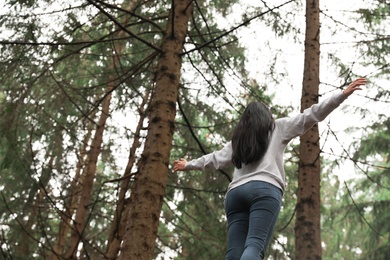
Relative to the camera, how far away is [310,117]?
9.95 ft

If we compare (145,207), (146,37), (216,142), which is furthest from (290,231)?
(145,207)

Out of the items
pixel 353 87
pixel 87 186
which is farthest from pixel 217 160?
pixel 87 186

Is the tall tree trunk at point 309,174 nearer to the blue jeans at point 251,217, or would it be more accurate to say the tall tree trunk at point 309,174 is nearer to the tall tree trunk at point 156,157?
the tall tree trunk at point 156,157

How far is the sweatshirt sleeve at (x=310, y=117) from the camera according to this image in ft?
9.76

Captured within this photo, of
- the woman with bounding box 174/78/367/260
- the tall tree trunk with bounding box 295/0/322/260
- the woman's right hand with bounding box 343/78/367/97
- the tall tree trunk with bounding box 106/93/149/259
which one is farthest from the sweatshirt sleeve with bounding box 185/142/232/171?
the tall tree trunk with bounding box 106/93/149/259

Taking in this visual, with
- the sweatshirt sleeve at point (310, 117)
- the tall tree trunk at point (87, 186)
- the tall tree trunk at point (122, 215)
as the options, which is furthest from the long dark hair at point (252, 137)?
the tall tree trunk at point (87, 186)

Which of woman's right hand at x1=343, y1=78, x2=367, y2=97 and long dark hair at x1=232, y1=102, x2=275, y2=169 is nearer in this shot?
woman's right hand at x1=343, y1=78, x2=367, y2=97

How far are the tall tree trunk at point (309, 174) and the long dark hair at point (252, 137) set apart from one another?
2705 millimetres

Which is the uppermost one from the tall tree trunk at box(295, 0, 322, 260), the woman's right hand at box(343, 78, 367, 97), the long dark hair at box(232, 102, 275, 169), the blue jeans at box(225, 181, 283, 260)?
the tall tree trunk at box(295, 0, 322, 260)

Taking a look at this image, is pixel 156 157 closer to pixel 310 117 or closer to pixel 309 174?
pixel 310 117

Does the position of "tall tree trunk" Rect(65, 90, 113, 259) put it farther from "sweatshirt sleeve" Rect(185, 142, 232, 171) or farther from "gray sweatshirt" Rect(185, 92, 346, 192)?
"gray sweatshirt" Rect(185, 92, 346, 192)

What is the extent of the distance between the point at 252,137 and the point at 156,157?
1196 mm

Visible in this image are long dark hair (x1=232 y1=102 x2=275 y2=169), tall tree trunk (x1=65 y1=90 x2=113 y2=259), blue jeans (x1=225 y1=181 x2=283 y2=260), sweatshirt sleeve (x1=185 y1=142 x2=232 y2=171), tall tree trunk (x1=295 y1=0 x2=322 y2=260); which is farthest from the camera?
tall tree trunk (x1=65 y1=90 x2=113 y2=259)

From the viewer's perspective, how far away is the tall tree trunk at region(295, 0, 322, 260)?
5484mm
